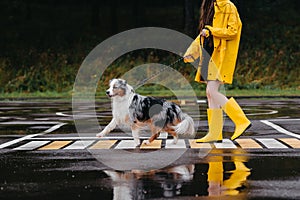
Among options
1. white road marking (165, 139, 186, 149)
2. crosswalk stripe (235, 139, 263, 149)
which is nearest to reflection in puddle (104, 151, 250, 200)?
crosswalk stripe (235, 139, 263, 149)

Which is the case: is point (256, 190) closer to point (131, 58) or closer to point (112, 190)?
point (112, 190)

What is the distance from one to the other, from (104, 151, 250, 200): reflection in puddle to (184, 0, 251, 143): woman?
2646 mm

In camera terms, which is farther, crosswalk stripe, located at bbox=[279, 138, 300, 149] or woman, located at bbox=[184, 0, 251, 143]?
woman, located at bbox=[184, 0, 251, 143]

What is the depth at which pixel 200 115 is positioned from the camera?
20359 millimetres

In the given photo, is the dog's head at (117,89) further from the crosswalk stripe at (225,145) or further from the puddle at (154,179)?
the puddle at (154,179)

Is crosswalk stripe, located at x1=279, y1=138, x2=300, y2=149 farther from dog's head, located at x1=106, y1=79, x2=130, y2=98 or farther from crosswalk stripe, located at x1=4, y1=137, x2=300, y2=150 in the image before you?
dog's head, located at x1=106, y1=79, x2=130, y2=98

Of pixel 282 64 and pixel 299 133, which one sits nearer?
pixel 299 133

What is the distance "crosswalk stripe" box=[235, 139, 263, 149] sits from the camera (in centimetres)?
1212

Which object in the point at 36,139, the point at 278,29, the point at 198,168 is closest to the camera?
the point at 198,168

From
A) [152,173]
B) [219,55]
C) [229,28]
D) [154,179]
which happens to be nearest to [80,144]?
[219,55]

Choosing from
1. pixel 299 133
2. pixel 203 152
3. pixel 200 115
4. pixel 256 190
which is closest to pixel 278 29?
pixel 200 115

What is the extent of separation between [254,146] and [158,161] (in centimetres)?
223

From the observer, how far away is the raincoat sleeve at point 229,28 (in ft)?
42.2

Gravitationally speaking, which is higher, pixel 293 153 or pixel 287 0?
pixel 287 0
